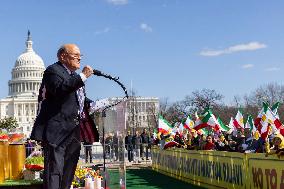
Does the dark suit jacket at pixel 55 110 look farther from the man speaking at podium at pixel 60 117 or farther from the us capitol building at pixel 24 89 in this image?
the us capitol building at pixel 24 89

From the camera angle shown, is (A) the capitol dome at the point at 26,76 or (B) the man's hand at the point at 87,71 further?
(A) the capitol dome at the point at 26,76

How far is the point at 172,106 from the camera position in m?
89.1

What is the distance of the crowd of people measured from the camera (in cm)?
1133

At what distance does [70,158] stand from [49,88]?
29.7 inches

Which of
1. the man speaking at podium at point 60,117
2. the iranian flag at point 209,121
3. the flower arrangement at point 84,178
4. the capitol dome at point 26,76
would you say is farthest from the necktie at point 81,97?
the capitol dome at point 26,76

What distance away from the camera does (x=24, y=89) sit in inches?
5600

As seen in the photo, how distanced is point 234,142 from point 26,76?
5050 inches

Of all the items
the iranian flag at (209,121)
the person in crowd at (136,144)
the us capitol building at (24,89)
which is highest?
the us capitol building at (24,89)

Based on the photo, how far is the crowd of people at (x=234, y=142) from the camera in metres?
11.3

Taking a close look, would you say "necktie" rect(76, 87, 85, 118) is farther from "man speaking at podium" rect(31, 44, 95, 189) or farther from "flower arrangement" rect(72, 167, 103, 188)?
"flower arrangement" rect(72, 167, 103, 188)

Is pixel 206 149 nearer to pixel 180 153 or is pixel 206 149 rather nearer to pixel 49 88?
pixel 180 153

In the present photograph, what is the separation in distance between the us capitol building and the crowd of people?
118 m

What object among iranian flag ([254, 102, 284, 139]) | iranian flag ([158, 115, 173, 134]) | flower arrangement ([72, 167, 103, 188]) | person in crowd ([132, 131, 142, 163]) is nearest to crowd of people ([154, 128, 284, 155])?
iranian flag ([254, 102, 284, 139])

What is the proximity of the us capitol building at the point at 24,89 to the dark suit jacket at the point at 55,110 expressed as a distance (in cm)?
13200
